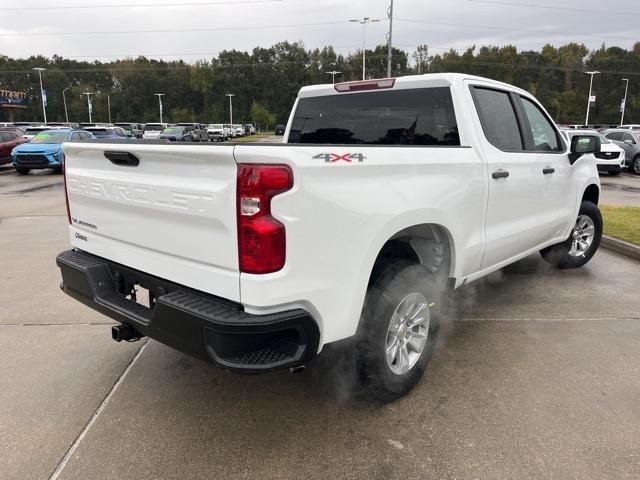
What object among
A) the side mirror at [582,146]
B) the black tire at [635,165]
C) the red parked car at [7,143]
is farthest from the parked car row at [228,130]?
the side mirror at [582,146]

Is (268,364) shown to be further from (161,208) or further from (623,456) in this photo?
(623,456)

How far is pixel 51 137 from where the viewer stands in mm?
19234

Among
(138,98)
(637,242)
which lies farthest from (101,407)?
(138,98)

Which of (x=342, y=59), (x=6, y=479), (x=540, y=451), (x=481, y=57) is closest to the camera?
(x=6, y=479)

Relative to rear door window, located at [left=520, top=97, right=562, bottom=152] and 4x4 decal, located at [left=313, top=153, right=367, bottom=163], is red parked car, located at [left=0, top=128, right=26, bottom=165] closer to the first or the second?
rear door window, located at [left=520, top=97, right=562, bottom=152]

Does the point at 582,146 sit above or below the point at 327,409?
above

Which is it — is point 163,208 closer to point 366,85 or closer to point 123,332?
point 123,332

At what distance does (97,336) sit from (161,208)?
2082 mm

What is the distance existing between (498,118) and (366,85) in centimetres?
108

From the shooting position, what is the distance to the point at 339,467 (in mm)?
2551

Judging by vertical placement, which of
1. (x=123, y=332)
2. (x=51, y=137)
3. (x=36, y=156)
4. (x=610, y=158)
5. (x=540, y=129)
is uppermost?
(x=540, y=129)

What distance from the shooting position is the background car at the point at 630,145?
62.7 feet

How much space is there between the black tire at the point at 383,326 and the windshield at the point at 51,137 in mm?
19166

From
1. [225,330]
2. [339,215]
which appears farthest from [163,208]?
[339,215]
